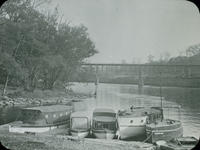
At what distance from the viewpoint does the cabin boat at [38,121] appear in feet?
40.4

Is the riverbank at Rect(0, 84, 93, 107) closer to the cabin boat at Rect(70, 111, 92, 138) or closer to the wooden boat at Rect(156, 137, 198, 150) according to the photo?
the cabin boat at Rect(70, 111, 92, 138)

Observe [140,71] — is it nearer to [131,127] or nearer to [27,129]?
[131,127]

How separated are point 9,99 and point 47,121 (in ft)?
29.6

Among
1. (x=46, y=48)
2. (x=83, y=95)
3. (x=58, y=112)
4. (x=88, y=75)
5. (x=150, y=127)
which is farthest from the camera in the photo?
(x=83, y=95)

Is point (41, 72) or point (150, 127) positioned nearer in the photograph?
point (150, 127)

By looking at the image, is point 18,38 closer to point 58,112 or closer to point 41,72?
point 41,72

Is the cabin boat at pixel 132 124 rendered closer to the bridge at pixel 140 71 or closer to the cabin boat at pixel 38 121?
the cabin boat at pixel 38 121

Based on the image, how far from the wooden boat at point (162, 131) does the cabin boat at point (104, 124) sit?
1713mm

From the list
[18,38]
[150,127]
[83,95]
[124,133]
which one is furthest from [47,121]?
[83,95]

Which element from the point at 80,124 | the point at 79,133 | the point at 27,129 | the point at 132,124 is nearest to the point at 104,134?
the point at 79,133

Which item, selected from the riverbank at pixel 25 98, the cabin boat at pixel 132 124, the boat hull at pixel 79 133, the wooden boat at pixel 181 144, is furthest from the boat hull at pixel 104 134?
the riverbank at pixel 25 98

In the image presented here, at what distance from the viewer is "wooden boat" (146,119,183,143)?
13.1 metres

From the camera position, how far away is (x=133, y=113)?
1546 cm

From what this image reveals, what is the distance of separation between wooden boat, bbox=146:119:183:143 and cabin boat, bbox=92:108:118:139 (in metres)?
1.71
